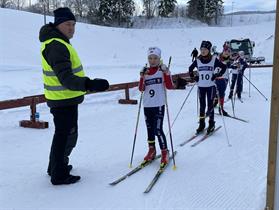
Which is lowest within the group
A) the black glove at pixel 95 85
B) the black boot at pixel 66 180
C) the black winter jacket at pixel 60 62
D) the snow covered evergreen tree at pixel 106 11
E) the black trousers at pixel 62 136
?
the black boot at pixel 66 180

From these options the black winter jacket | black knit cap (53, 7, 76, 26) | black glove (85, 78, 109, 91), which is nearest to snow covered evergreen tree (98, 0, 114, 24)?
black knit cap (53, 7, 76, 26)

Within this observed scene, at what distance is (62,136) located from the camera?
15.5 ft

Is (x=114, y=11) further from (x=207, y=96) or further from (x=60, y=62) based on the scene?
(x=60, y=62)

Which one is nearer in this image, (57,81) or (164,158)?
(57,81)

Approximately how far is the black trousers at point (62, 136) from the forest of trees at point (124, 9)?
41.4m

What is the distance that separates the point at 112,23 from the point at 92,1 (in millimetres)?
11527

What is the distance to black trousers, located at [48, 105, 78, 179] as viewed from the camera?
467 cm

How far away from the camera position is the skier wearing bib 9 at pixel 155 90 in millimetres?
5512

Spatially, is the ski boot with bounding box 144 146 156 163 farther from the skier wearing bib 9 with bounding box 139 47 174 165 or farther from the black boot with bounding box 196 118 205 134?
the black boot with bounding box 196 118 205 134

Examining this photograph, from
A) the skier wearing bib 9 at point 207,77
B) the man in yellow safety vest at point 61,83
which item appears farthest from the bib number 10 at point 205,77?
the man in yellow safety vest at point 61,83

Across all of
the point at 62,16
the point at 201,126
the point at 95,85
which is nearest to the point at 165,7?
the point at 201,126

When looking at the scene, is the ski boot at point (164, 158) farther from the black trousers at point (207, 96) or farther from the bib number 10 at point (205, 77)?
the bib number 10 at point (205, 77)

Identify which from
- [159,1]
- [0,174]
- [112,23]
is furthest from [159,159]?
[159,1]

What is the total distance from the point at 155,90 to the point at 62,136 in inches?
58.1
